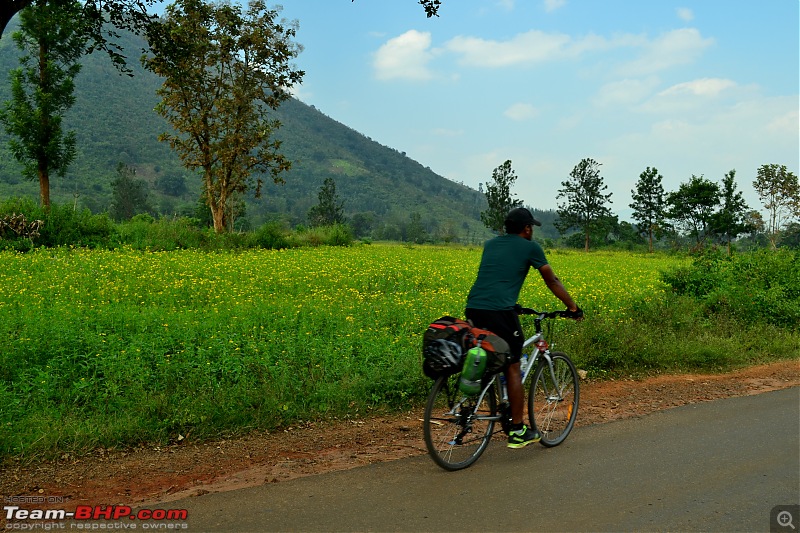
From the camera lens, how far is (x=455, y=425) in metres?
5.24

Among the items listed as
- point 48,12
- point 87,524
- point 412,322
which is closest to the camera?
point 87,524

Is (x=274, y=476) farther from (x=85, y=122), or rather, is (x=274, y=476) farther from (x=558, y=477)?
(x=85, y=122)

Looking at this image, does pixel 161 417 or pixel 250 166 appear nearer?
pixel 161 417

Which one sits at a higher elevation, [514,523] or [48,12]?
[48,12]

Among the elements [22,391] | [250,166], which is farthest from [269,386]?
[250,166]

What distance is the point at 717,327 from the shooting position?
11.7 meters

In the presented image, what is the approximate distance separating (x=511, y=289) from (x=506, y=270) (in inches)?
6.8

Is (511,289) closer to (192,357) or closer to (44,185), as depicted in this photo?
(192,357)

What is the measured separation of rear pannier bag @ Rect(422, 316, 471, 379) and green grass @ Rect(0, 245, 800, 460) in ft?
6.90

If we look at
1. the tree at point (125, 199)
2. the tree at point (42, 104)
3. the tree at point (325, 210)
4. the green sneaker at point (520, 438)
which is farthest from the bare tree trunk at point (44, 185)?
the tree at point (325, 210)

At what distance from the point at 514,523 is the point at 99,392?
4447mm

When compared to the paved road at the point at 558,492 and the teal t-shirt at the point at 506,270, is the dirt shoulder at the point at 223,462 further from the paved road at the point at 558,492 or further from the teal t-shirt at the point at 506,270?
the teal t-shirt at the point at 506,270

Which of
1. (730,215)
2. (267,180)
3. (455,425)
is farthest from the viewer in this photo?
(267,180)

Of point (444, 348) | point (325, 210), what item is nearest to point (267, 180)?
point (325, 210)
